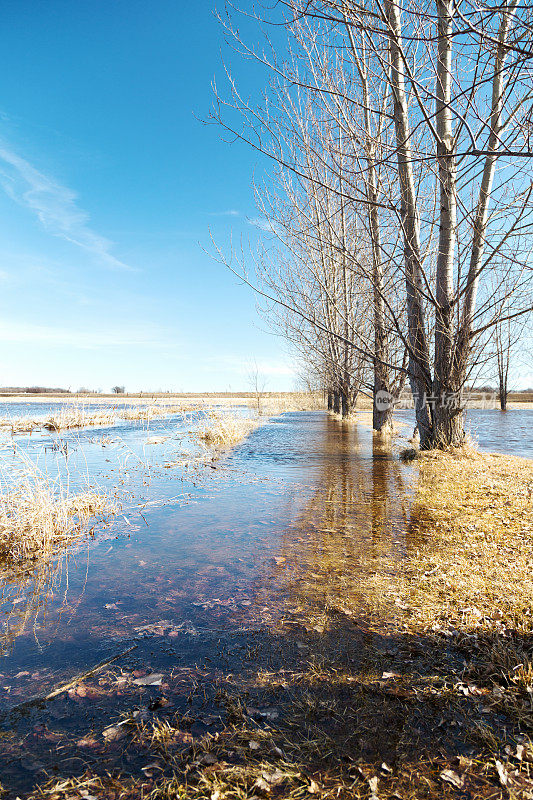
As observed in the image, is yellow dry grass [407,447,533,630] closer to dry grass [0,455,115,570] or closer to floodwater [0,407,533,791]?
floodwater [0,407,533,791]

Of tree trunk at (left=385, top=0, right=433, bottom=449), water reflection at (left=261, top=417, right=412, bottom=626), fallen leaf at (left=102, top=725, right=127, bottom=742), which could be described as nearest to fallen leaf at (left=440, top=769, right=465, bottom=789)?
water reflection at (left=261, top=417, right=412, bottom=626)

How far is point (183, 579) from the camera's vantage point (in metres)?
3.92

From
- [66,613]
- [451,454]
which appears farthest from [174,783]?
[451,454]

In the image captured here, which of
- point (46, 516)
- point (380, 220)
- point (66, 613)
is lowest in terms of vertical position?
point (66, 613)

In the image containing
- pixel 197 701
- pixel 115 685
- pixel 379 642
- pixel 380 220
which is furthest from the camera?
pixel 380 220

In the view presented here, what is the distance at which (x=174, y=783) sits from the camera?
5.72ft

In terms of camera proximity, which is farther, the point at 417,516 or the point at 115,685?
the point at 417,516

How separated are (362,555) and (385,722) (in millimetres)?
2262

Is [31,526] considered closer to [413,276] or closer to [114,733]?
[114,733]

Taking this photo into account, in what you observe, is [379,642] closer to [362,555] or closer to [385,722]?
[385,722]

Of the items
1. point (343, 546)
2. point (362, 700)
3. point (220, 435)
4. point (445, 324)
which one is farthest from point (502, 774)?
point (220, 435)

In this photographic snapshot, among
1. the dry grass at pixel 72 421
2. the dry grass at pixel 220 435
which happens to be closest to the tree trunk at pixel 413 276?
the dry grass at pixel 220 435

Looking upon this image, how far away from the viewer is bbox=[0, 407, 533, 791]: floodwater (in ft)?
8.39

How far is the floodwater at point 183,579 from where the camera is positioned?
101 inches
